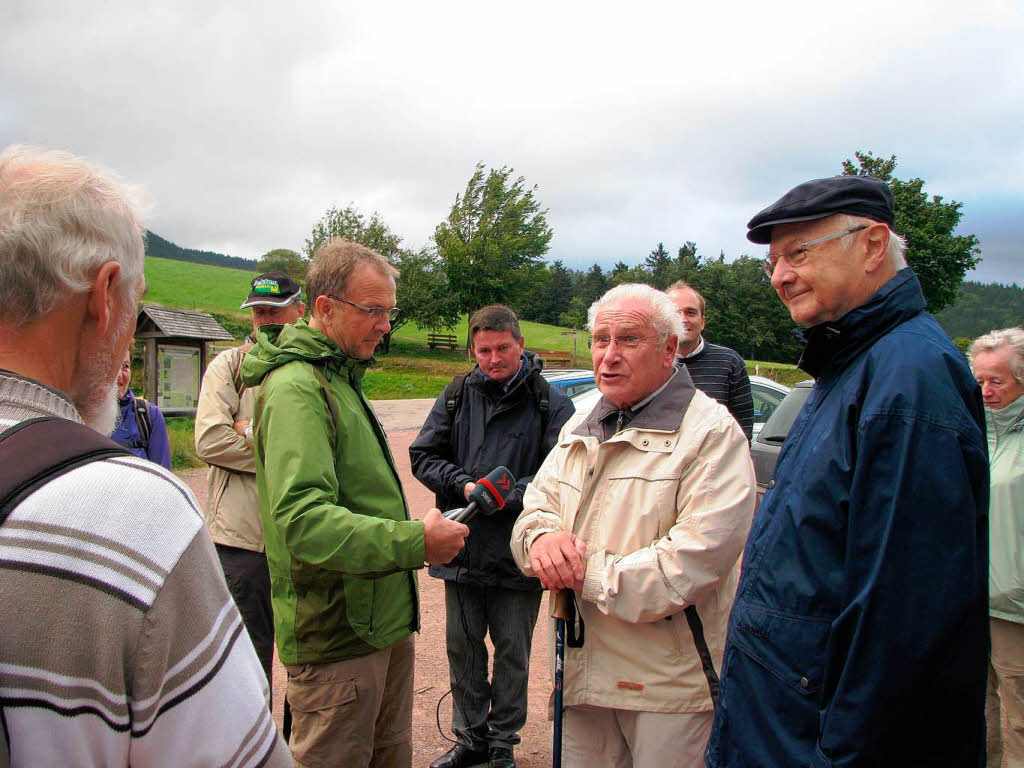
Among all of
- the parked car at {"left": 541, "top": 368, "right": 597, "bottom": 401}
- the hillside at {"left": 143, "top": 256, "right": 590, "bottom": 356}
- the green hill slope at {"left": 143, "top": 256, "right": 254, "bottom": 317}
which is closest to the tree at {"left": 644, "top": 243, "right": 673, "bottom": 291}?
the hillside at {"left": 143, "top": 256, "right": 590, "bottom": 356}

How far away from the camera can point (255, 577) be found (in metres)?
3.31

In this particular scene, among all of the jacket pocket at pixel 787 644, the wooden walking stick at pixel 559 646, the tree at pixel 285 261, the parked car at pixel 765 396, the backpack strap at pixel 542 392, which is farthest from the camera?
the tree at pixel 285 261

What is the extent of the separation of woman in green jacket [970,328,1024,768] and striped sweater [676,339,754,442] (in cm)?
134

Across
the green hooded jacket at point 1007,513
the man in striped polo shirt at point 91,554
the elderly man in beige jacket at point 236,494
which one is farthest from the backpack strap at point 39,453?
A: the green hooded jacket at point 1007,513

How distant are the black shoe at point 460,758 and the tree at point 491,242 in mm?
40914

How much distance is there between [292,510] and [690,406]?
151 centimetres

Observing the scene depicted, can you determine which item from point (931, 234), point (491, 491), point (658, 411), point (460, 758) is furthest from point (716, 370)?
point (931, 234)

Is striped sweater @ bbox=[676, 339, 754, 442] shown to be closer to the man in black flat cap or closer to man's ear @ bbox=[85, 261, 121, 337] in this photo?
the man in black flat cap

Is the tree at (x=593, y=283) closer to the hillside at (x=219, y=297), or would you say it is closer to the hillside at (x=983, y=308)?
the hillside at (x=219, y=297)

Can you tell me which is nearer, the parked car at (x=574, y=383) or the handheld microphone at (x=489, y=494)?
the handheld microphone at (x=489, y=494)

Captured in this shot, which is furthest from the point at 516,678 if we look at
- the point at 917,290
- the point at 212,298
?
the point at 212,298

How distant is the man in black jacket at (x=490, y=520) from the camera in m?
3.49

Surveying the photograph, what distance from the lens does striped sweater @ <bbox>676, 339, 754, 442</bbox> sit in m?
4.25

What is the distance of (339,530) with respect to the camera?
213 centimetres
